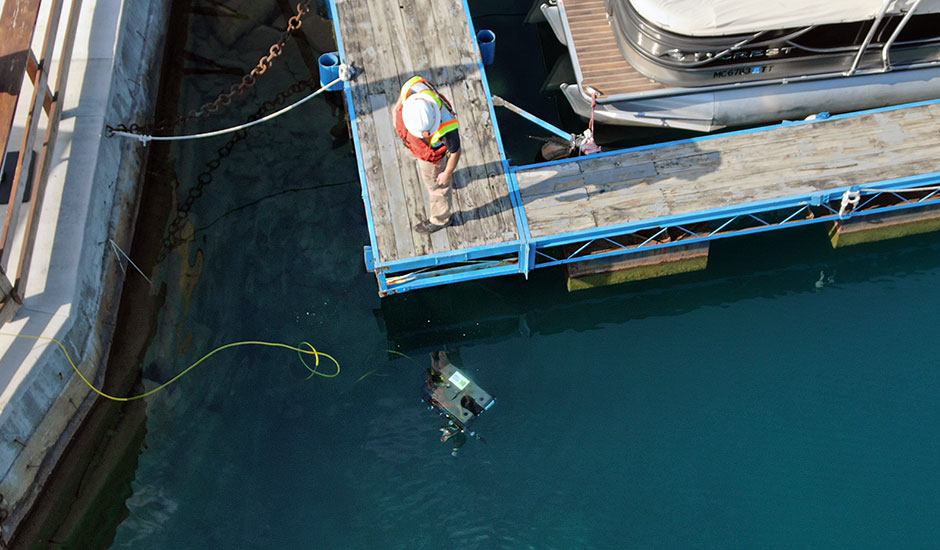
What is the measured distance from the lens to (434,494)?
32.0 feet

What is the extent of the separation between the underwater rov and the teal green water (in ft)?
0.56

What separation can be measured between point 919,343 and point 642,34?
537 centimetres

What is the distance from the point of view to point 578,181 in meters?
10.6

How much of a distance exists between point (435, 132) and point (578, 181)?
275 centimetres

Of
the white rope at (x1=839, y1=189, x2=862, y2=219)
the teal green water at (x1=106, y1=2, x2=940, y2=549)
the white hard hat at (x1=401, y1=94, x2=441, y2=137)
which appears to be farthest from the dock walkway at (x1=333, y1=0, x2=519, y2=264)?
the white rope at (x1=839, y1=189, x2=862, y2=219)

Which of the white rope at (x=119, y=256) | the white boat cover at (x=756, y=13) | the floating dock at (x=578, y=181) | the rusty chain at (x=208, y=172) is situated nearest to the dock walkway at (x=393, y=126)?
the floating dock at (x=578, y=181)

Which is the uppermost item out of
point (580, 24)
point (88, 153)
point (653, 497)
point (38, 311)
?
point (580, 24)

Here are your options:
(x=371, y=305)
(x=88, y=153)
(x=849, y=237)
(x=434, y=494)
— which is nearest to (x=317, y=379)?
(x=371, y=305)

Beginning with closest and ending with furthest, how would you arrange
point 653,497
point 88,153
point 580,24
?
point 653,497 < point 88,153 < point 580,24

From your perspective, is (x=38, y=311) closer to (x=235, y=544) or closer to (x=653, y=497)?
(x=235, y=544)

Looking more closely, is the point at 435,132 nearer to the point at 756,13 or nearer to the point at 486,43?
the point at 486,43

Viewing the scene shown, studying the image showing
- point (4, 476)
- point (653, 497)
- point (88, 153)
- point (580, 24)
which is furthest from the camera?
point (580, 24)

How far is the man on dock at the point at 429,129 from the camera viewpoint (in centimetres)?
825

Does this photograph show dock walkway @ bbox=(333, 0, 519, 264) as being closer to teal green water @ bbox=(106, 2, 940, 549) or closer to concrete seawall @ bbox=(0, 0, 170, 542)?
teal green water @ bbox=(106, 2, 940, 549)
